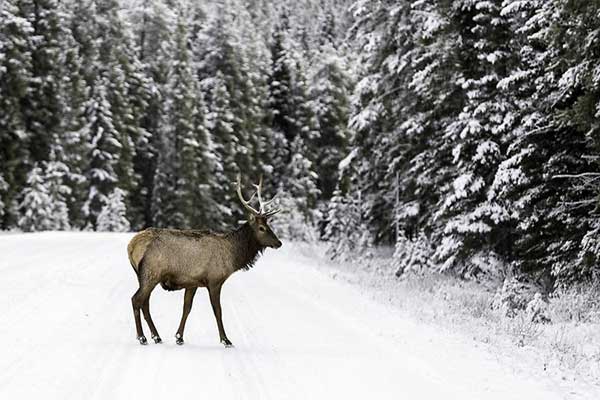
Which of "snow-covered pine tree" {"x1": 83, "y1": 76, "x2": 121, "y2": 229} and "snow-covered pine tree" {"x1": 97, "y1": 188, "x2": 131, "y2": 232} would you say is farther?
"snow-covered pine tree" {"x1": 83, "y1": 76, "x2": 121, "y2": 229}

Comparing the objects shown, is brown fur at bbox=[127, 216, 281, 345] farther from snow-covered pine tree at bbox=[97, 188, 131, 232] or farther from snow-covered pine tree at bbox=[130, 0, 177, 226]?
snow-covered pine tree at bbox=[130, 0, 177, 226]

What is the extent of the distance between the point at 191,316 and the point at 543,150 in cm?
836

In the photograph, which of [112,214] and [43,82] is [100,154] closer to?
[112,214]


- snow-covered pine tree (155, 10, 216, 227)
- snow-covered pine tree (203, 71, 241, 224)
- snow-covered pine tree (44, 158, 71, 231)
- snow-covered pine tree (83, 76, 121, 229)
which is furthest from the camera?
snow-covered pine tree (203, 71, 241, 224)

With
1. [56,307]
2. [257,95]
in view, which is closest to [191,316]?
[56,307]

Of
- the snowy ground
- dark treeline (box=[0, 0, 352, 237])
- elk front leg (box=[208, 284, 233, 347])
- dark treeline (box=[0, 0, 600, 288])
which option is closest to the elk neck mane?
elk front leg (box=[208, 284, 233, 347])

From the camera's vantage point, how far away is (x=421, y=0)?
63.4 feet

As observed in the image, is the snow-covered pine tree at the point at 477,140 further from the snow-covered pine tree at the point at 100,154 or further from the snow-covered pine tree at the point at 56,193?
the snow-covered pine tree at the point at 100,154

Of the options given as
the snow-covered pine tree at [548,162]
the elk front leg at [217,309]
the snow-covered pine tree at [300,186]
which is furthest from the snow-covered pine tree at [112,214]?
the elk front leg at [217,309]

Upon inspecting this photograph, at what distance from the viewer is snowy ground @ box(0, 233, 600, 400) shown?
673 cm

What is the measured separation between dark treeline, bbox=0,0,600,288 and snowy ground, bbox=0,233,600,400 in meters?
4.49

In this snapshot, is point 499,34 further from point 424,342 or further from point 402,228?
point 424,342

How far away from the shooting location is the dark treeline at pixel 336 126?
46.8 feet

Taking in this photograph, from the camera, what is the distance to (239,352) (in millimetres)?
8422
